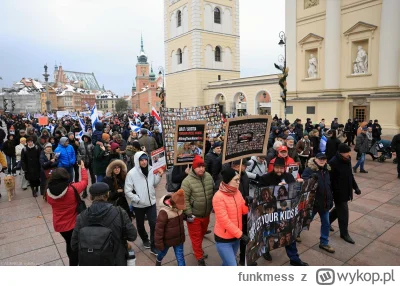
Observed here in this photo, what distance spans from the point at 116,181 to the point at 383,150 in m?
12.0

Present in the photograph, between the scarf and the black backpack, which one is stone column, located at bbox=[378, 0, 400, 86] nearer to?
the scarf

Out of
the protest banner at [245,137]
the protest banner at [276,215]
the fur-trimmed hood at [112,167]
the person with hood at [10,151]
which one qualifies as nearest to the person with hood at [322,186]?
the protest banner at [276,215]

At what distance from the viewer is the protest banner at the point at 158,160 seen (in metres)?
5.39

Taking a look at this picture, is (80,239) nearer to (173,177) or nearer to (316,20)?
(173,177)

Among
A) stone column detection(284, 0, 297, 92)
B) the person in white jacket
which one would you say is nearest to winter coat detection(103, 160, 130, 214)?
the person in white jacket

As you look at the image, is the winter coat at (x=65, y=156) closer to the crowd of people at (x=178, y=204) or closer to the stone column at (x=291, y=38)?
the crowd of people at (x=178, y=204)

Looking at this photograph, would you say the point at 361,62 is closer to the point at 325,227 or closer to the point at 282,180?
the point at 325,227

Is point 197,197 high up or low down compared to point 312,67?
down

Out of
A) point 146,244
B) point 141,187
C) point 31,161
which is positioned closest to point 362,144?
point 146,244

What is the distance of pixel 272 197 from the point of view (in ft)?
13.4

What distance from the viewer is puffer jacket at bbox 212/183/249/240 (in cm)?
355

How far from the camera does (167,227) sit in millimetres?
3959

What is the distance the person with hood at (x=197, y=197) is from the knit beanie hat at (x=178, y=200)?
1.09 ft

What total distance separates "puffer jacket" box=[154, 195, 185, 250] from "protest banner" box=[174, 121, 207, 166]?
144 cm
